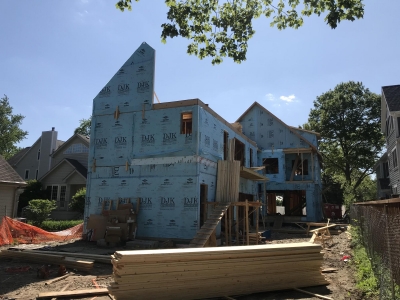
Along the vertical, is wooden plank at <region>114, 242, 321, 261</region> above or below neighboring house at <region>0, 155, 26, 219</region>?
below

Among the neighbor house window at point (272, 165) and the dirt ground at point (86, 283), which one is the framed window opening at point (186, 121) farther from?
the neighbor house window at point (272, 165)

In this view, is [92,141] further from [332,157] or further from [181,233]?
[332,157]

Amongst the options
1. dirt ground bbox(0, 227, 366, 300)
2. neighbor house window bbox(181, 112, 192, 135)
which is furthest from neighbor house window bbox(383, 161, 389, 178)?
dirt ground bbox(0, 227, 366, 300)

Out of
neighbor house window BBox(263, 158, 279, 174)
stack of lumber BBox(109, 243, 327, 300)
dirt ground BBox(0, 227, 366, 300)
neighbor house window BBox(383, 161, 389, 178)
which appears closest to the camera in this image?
stack of lumber BBox(109, 243, 327, 300)

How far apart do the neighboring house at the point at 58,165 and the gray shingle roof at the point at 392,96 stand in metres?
23.8

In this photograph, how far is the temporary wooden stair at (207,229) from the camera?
1178cm

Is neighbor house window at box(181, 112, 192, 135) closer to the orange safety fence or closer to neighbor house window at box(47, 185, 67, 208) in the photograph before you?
the orange safety fence

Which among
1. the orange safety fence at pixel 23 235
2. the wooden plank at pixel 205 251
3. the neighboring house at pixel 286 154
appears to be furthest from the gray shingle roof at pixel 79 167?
the wooden plank at pixel 205 251

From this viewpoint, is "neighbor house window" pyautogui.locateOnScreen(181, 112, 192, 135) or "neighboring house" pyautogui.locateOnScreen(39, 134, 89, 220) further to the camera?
"neighboring house" pyautogui.locateOnScreen(39, 134, 89, 220)

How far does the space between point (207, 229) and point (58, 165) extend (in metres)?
20.9

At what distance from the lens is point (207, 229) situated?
12500 mm

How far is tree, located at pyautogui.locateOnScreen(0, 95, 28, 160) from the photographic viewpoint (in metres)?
40.2

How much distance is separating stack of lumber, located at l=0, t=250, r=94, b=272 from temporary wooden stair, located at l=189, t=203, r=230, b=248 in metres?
4.01

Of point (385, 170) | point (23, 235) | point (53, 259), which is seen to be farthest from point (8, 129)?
point (385, 170)
